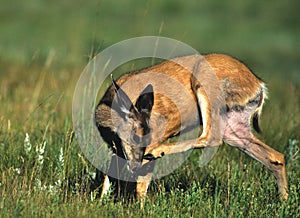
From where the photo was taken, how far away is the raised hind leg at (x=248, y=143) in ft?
21.9

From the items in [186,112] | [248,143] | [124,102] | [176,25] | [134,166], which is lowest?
[176,25]

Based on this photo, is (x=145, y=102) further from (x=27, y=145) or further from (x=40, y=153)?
(x=27, y=145)

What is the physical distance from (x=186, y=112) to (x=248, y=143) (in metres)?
0.73

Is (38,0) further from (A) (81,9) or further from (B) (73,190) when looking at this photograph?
(B) (73,190)

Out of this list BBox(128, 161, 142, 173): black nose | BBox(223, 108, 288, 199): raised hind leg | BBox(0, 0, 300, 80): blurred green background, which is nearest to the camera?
BBox(128, 161, 142, 173): black nose

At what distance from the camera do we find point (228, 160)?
7.23 metres

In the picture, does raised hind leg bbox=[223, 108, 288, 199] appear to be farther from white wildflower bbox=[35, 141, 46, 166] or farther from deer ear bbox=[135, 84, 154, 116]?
white wildflower bbox=[35, 141, 46, 166]

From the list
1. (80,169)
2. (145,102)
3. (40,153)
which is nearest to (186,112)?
(145,102)

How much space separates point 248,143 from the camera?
22.4 ft

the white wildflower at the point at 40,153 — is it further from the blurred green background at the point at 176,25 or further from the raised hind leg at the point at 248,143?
the blurred green background at the point at 176,25

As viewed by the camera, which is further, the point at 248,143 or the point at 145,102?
the point at 248,143

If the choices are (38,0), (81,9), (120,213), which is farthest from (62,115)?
(38,0)

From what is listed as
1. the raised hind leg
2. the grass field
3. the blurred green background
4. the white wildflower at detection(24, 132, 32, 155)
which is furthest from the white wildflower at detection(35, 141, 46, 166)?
the blurred green background

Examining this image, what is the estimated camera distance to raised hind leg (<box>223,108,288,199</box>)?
6.68 m
